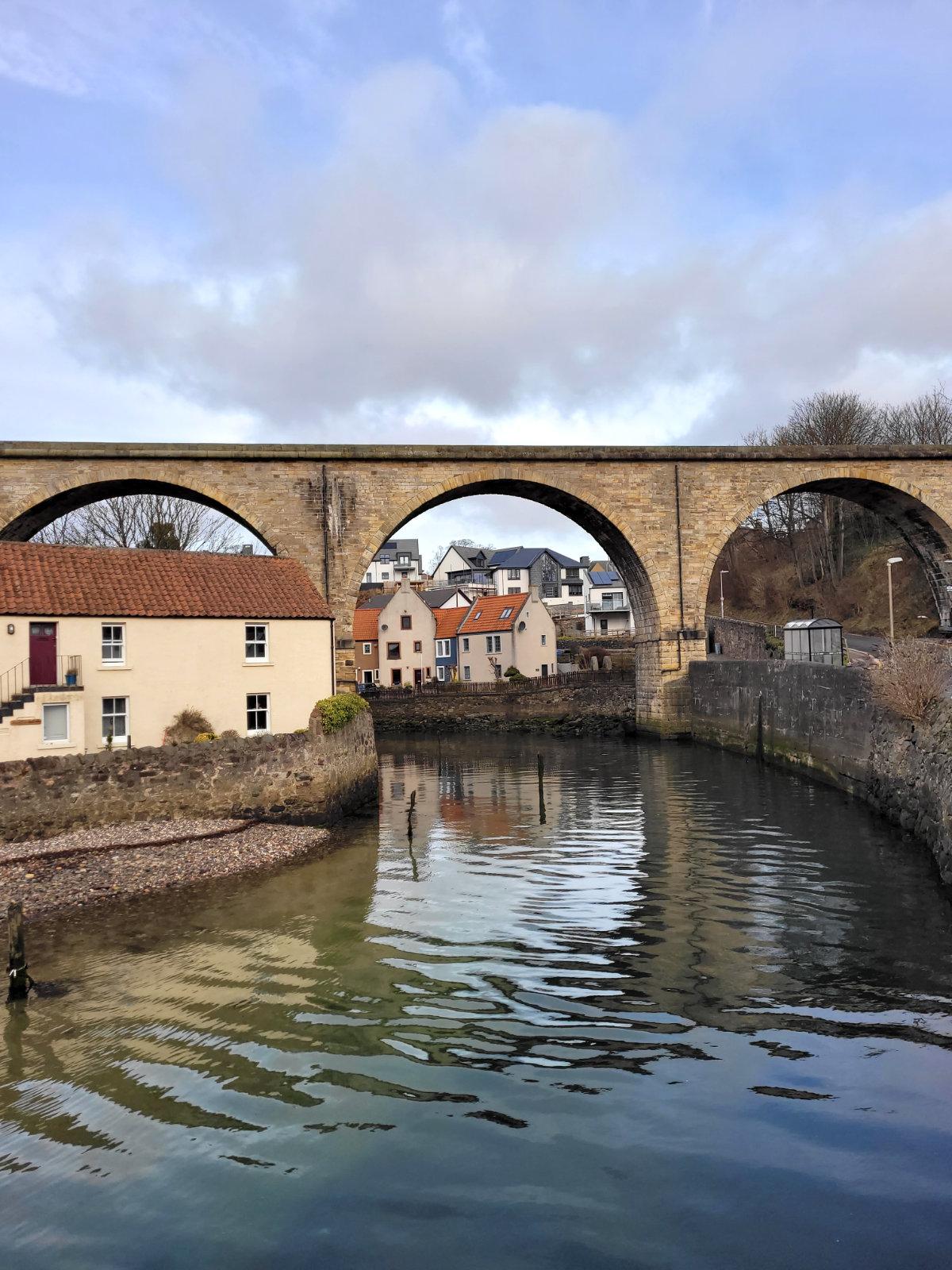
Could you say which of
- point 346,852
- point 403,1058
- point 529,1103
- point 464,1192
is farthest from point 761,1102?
point 346,852

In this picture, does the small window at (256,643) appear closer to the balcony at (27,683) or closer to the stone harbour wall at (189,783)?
the stone harbour wall at (189,783)

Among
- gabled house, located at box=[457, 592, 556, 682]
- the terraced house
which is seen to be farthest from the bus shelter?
gabled house, located at box=[457, 592, 556, 682]

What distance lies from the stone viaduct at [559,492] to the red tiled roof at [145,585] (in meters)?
8.87

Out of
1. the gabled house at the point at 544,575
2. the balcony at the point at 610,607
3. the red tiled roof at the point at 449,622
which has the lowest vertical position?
the red tiled roof at the point at 449,622

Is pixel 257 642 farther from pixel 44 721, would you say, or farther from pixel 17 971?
pixel 17 971

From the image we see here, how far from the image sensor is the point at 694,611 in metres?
38.7

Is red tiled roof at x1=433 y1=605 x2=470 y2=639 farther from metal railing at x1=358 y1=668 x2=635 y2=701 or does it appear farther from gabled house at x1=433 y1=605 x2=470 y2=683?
metal railing at x1=358 y1=668 x2=635 y2=701

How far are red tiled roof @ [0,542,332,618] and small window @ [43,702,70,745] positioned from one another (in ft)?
6.96

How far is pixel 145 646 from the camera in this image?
21828 millimetres

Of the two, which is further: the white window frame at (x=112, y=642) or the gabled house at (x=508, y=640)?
the gabled house at (x=508, y=640)

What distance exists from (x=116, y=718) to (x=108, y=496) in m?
16.4

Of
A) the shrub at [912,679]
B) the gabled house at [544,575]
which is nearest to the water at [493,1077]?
the shrub at [912,679]

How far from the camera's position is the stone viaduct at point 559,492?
3334 centimetres

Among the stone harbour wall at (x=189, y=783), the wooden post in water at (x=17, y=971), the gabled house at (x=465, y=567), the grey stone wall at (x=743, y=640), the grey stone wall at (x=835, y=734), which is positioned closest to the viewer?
the wooden post in water at (x=17, y=971)
